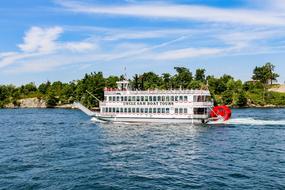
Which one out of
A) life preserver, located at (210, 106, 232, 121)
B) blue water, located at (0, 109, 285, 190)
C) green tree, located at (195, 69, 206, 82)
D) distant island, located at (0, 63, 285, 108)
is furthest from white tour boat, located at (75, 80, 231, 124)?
green tree, located at (195, 69, 206, 82)

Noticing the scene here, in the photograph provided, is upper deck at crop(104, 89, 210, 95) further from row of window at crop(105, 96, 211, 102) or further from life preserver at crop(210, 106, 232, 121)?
life preserver at crop(210, 106, 232, 121)

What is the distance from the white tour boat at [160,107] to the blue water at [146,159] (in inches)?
257

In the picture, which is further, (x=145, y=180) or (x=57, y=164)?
(x=57, y=164)

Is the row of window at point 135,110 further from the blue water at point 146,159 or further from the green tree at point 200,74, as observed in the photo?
the green tree at point 200,74

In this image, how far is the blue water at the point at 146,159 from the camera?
104 feet

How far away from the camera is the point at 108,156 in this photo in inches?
1695

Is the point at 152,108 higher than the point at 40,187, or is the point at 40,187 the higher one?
the point at 152,108

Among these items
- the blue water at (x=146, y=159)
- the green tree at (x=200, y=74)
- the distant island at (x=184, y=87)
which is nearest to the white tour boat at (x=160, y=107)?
the blue water at (x=146, y=159)

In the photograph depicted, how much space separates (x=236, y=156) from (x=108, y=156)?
14.6m

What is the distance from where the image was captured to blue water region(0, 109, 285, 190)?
104 feet

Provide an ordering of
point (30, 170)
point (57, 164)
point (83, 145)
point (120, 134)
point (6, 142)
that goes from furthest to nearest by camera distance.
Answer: point (120, 134), point (6, 142), point (83, 145), point (57, 164), point (30, 170)

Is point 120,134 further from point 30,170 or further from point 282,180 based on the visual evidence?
point 282,180

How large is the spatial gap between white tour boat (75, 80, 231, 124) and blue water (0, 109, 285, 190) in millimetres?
6524

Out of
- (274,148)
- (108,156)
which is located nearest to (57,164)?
(108,156)
